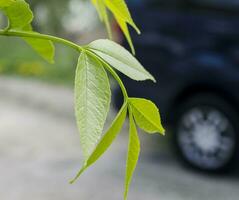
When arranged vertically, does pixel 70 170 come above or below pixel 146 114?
below

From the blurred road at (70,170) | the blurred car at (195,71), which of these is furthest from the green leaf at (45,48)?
the blurred car at (195,71)

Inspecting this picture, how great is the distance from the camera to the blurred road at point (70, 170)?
5062 mm

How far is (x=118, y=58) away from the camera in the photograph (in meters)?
0.61

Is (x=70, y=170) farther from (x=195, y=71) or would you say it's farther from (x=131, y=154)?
(x=131, y=154)

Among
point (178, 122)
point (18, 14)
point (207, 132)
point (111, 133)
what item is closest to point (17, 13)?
point (18, 14)

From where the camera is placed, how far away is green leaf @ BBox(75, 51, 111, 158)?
54 centimetres

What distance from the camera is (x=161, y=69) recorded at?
543 cm

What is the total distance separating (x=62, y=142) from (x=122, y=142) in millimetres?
552

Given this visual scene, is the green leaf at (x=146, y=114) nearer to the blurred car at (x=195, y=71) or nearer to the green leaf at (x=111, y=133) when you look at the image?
the green leaf at (x=111, y=133)

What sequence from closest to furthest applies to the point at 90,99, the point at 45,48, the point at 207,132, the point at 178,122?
the point at 90,99 < the point at 45,48 < the point at 207,132 < the point at 178,122

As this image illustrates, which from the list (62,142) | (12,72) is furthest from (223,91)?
(12,72)

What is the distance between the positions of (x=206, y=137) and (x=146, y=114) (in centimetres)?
477

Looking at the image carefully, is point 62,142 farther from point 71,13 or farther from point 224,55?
point 71,13

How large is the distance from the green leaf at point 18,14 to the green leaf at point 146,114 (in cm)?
11
